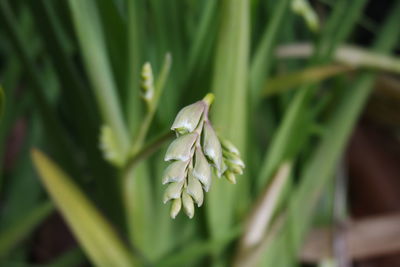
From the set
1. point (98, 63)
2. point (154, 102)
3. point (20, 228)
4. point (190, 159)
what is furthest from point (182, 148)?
point (20, 228)

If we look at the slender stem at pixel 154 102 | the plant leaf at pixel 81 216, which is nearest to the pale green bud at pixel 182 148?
the slender stem at pixel 154 102

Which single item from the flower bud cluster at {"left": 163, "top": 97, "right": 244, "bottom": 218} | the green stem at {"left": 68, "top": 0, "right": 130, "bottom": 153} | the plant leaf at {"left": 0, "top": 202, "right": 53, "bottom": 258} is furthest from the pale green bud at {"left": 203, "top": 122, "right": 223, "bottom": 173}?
the plant leaf at {"left": 0, "top": 202, "right": 53, "bottom": 258}

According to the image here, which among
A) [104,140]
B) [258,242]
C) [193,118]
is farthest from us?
[258,242]

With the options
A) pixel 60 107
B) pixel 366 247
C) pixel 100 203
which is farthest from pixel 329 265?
pixel 60 107

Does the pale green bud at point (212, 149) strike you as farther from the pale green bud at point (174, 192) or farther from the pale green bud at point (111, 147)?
the pale green bud at point (111, 147)

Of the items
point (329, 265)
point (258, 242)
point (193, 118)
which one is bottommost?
point (329, 265)

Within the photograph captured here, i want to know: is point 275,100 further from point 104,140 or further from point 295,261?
point 104,140

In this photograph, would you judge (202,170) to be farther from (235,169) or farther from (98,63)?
(98,63)
